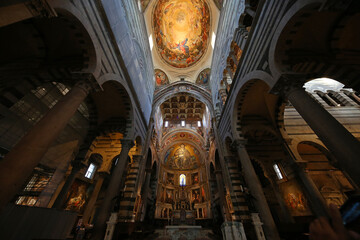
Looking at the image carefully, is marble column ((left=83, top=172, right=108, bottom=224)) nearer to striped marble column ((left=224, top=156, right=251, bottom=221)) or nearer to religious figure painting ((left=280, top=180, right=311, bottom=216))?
striped marble column ((left=224, top=156, right=251, bottom=221))

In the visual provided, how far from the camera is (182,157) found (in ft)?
70.1

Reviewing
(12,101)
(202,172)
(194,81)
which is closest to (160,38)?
(194,81)

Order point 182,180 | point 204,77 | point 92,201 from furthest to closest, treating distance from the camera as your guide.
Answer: point 182,180, point 204,77, point 92,201

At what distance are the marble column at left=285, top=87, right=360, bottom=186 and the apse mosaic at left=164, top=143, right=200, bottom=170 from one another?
17.3 metres

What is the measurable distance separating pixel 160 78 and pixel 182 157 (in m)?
12.7

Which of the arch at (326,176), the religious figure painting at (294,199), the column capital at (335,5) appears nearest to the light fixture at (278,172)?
the religious figure painting at (294,199)

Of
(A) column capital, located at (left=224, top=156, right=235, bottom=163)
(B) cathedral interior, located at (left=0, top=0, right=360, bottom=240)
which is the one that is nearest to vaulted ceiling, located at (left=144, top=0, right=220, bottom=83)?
(B) cathedral interior, located at (left=0, top=0, right=360, bottom=240)

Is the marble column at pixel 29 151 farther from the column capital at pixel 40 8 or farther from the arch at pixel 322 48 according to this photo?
the arch at pixel 322 48

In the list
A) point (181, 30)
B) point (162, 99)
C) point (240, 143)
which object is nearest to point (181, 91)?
point (162, 99)

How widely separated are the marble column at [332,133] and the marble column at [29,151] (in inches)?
258

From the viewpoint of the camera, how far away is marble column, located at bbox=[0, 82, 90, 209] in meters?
2.52

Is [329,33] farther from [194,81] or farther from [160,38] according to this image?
[160,38]

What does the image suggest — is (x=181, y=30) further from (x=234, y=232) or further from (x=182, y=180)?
(x=182, y=180)

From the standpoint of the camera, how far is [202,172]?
1923 cm
